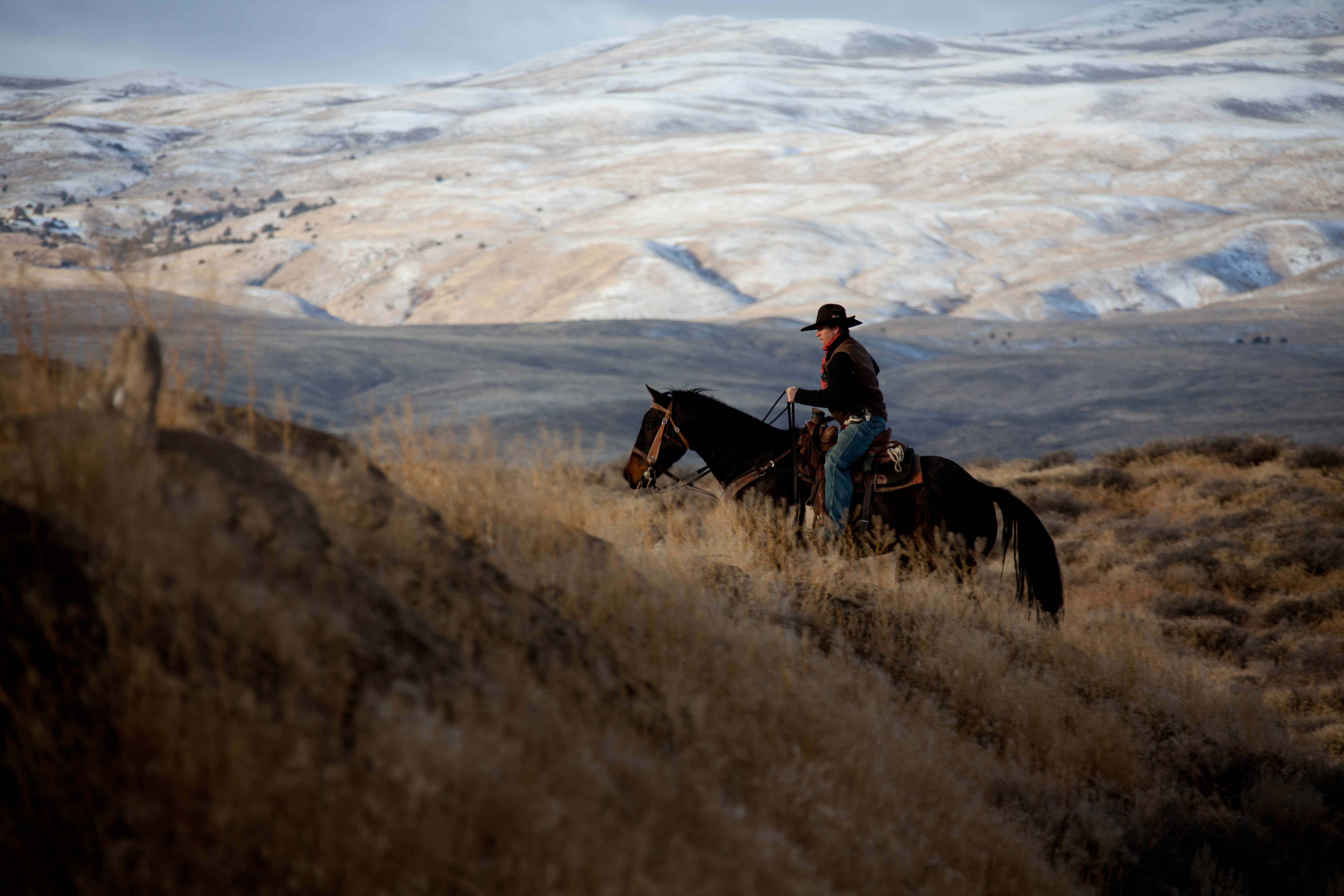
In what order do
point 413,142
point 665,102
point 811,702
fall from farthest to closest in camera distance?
1. point 665,102
2. point 413,142
3. point 811,702

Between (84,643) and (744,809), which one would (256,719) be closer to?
(84,643)

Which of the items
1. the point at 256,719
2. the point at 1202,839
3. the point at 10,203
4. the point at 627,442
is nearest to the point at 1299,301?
the point at 627,442

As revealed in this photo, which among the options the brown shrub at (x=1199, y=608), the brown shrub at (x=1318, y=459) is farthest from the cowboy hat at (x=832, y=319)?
the brown shrub at (x=1318, y=459)

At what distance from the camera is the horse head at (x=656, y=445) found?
27.9 ft

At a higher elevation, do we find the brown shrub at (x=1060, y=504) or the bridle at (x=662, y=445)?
the bridle at (x=662, y=445)

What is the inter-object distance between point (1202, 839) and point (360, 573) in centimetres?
479

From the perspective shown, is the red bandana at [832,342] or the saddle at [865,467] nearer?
the red bandana at [832,342]

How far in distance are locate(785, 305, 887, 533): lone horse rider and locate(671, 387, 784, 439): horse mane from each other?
70 cm

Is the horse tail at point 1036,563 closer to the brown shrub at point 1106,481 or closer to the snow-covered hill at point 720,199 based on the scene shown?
the brown shrub at point 1106,481

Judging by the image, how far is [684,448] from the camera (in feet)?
28.4

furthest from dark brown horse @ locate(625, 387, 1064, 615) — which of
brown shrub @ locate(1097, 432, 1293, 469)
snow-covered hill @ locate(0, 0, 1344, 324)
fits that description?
snow-covered hill @ locate(0, 0, 1344, 324)

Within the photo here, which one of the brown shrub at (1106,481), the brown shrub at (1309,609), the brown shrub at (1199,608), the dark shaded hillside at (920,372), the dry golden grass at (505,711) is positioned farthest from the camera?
the dark shaded hillside at (920,372)

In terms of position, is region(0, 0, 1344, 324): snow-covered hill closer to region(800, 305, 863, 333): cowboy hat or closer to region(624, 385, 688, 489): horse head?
region(624, 385, 688, 489): horse head

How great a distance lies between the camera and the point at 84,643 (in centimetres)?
245
